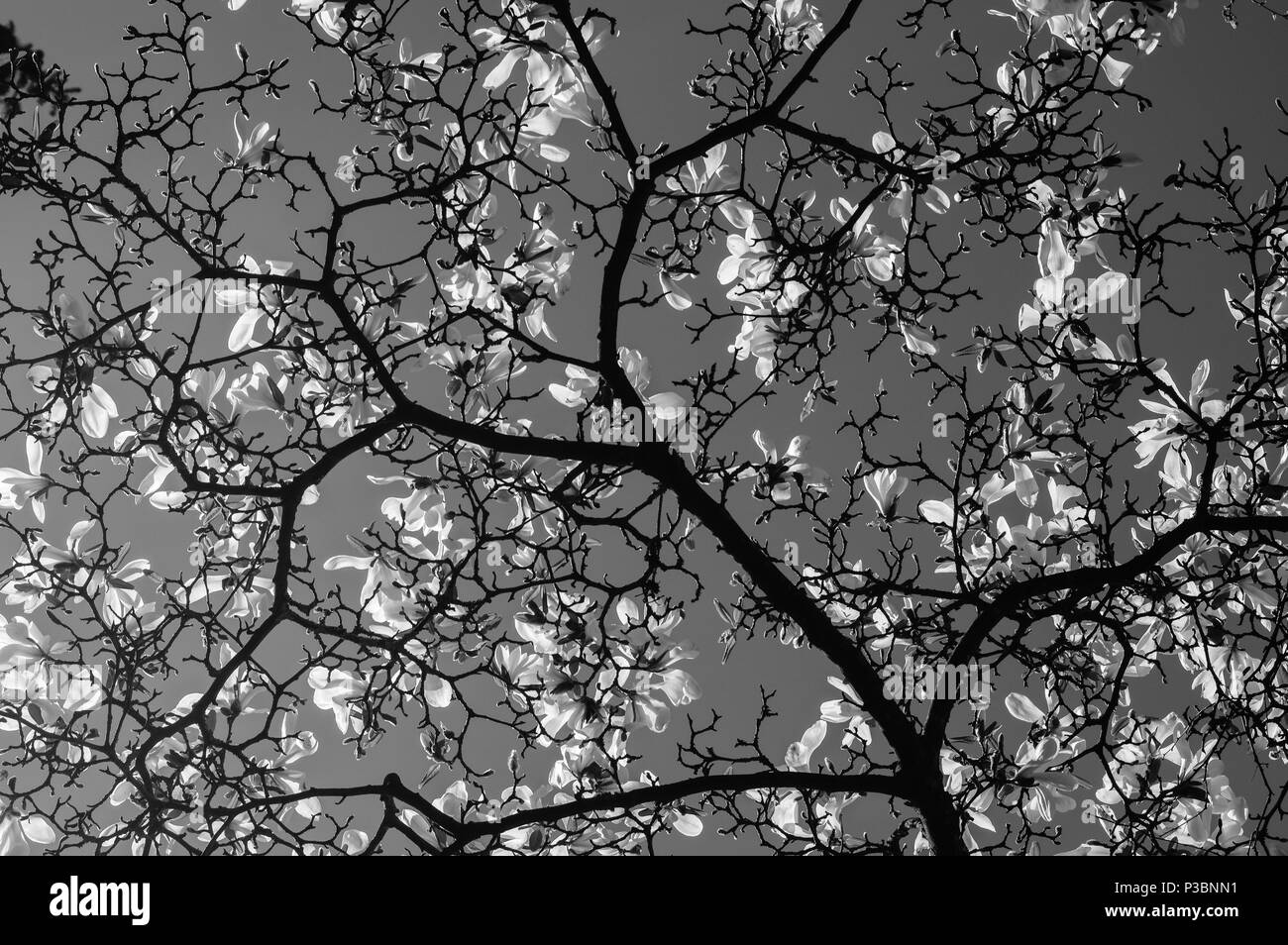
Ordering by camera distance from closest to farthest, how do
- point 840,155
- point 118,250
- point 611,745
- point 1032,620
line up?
point 118,250, point 1032,620, point 840,155, point 611,745

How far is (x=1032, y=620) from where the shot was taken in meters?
3.39

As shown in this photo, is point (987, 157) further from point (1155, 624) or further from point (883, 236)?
point (1155, 624)

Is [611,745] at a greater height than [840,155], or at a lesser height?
lesser

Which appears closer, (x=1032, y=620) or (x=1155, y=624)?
(x=1032, y=620)

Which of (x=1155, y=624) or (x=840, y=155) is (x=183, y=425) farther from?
(x=1155, y=624)

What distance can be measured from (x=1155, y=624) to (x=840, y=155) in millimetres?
2170

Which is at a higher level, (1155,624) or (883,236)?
(883,236)

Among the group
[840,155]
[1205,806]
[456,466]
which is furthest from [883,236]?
[1205,806]

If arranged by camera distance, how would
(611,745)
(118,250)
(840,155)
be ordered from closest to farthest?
(118,250) → (840,155) → (611,745)

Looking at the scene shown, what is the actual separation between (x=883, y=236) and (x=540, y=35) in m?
1.44

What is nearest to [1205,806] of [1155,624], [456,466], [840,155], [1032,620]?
[1155,624]
